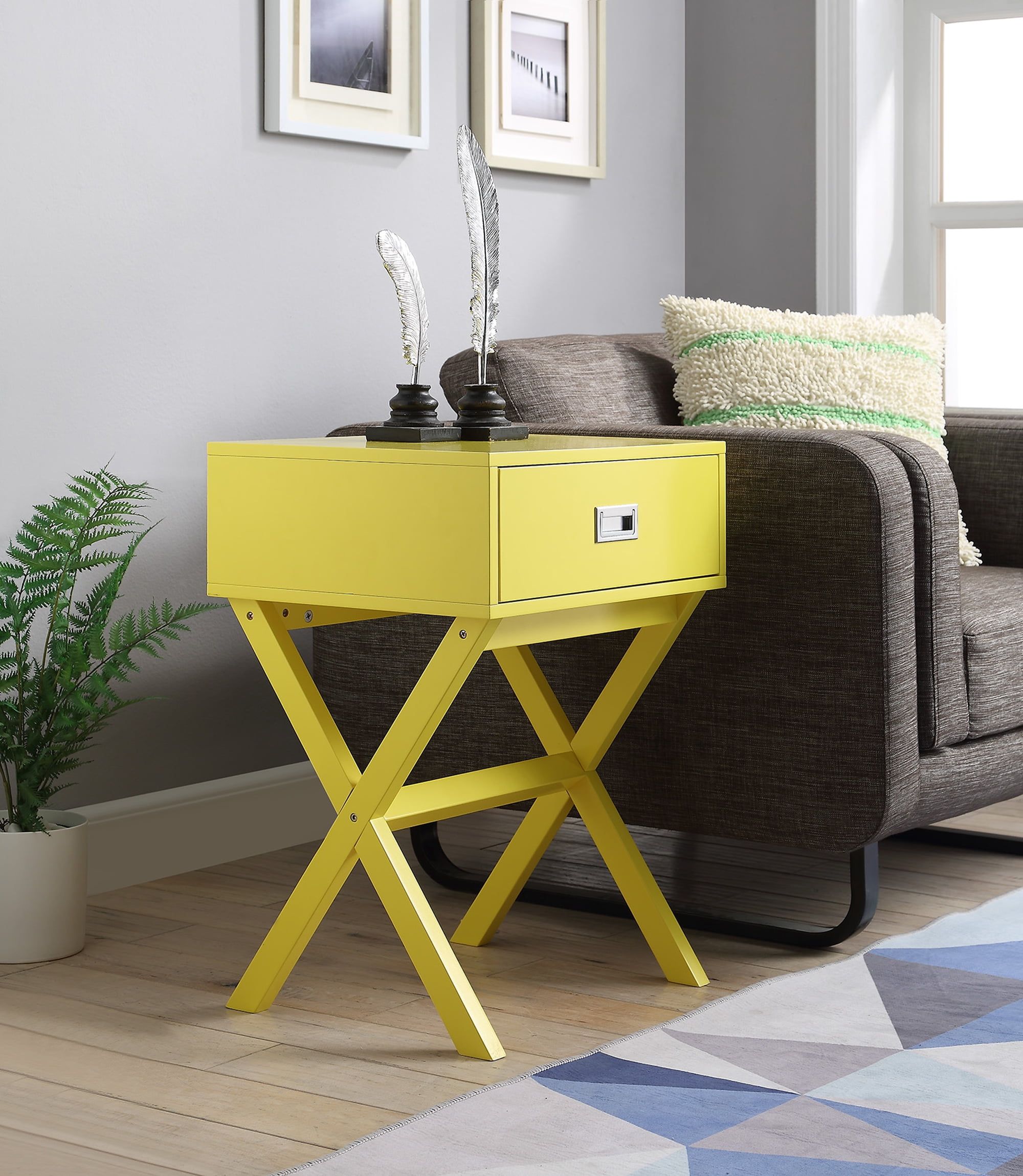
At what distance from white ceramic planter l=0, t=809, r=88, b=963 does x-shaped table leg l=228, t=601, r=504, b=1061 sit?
0.32m

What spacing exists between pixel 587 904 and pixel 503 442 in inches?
30.4

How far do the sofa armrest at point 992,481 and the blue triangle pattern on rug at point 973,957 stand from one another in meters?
0.89

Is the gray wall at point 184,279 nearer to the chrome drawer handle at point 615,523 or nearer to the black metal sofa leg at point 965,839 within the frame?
the chrome drawer handle at point 615,523

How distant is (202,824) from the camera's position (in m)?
2.64

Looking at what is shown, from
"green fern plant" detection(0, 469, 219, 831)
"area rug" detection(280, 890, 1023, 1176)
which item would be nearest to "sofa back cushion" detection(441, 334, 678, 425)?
"green fern plant" detection(0, 469, 219, 831)

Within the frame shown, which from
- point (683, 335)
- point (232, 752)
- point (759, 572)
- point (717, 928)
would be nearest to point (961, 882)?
Answer: point (717, 928)

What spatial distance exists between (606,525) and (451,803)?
383 millimetres

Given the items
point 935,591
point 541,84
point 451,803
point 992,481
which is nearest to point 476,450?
point 451,803

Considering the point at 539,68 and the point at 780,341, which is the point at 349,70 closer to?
the point at 539,68

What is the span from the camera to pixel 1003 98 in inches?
144

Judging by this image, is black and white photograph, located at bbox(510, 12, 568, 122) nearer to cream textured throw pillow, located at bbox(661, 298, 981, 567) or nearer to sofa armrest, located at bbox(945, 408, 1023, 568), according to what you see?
cream textured throw pillow, located at bbox(661, 298, 981, 567)

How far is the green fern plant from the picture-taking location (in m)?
2.13

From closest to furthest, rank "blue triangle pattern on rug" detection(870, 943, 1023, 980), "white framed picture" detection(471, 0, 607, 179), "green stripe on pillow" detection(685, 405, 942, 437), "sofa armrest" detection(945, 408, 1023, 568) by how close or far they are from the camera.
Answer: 1. "blue triangle pattern on rug" detection(870, 943, 1023, 980)
2. "green stripe on pillow" detection(685, 405, 942, 437)
3. "sofa armrest" detection(945, 408, 1023, 568)
4. "white framed picture" detection(471, 0, 607, 179)

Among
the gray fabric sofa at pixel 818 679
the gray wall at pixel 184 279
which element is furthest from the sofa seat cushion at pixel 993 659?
the gray wall at pixel 184 279
